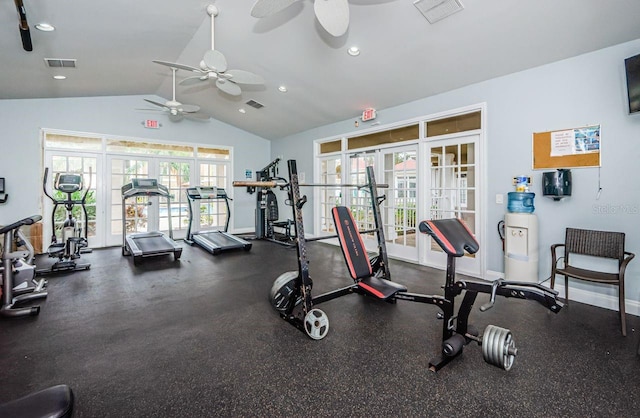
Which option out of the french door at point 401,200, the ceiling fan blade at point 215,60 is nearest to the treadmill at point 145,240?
the ceiling fan blade at point 215,60

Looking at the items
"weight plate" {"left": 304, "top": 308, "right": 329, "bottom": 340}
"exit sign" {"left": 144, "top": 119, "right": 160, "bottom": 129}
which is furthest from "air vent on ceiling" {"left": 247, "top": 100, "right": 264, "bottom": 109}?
"weight plate" {"left": 304, "top": 308, "right": 329, "bottom": 340}

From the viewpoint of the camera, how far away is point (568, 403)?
1.82 meters

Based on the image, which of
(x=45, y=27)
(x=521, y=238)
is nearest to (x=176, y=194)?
(x=45, y=27)

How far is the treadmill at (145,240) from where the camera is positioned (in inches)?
214

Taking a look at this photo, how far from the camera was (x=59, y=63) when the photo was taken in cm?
453

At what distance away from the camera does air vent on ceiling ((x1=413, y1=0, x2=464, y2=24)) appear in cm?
308

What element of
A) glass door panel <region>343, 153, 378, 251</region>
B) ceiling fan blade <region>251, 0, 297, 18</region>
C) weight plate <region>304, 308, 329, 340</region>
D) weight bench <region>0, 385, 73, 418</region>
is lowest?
weight plate <region>304, 308, 329, 340</region>

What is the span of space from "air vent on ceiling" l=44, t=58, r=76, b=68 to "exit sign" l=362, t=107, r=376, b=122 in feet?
16.0

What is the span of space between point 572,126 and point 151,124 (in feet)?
27.1

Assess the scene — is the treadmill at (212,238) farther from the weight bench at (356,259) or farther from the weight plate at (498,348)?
the weight plate at (498,348)

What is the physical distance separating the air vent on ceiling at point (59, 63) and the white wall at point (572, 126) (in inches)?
235

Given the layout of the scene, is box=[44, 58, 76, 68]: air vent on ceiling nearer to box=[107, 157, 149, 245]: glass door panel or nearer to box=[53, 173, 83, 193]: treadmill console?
box=[53, 173, 83, 193]: treadmill console

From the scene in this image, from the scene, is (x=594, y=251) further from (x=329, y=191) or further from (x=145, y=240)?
(x=145, y=240)

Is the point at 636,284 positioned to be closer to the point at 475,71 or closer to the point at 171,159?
the point at 475,71
